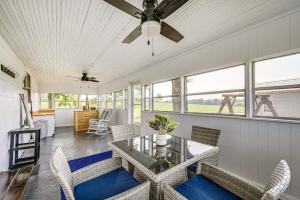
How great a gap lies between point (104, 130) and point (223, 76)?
207 inches

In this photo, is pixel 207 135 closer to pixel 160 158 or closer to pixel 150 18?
pixel 160 158

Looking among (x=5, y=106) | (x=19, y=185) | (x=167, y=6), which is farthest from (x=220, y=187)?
(x=5, y=106)

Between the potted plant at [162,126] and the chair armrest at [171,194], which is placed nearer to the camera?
the chair armrest at [171,194]

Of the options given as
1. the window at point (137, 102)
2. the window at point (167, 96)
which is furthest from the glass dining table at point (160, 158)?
the window at point (137, 102)

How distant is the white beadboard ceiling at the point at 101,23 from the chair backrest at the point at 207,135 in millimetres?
1645

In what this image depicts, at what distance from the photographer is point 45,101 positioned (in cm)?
809

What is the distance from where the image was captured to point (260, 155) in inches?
82.7

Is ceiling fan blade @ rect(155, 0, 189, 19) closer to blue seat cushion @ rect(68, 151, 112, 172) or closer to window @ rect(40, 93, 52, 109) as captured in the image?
blue seat cushion @ rect(68, 151, 112, 172)

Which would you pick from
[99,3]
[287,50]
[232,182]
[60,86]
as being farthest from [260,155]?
[60,86]

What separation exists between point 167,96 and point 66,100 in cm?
705

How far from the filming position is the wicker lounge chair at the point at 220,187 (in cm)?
97

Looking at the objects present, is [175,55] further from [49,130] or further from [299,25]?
[49,130]

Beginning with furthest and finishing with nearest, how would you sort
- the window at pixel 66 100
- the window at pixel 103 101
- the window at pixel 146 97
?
the window at pixel 103 101
the window at pixel 66 100
the window at pixel 146 97

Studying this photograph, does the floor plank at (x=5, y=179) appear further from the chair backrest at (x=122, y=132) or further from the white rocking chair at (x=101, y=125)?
the white rocking chair at (x=101, y=125)
